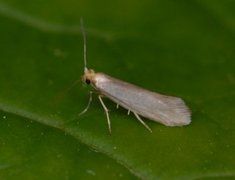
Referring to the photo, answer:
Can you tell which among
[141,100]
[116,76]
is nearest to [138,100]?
[141,100]

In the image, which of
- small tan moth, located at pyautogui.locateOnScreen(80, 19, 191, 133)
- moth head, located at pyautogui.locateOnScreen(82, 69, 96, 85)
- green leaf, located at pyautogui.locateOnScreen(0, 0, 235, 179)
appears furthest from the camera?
moth head, located at pyautogui.locateOnScreen(82, 69, 96, 85)

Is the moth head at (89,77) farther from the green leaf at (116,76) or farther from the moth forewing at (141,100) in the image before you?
the green leaf at (116,76)

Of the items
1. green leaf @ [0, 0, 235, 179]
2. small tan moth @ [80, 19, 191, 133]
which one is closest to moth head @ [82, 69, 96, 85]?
small tan moth @ [80, 19, 191, 133]

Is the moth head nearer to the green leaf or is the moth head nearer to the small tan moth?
the small tan moth

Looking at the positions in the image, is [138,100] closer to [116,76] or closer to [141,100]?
[141,100]

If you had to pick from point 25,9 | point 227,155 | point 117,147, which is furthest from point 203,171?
point 25,9

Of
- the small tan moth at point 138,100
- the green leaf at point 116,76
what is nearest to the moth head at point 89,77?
the small tan moth at point 138,100

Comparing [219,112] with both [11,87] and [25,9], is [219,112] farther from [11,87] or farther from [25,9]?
[25,9]
